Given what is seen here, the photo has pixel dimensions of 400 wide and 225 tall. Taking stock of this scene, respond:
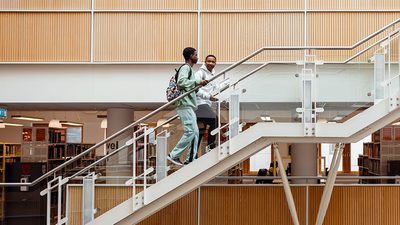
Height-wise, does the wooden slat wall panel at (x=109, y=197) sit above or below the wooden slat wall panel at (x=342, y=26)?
below

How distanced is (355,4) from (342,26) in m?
0.44

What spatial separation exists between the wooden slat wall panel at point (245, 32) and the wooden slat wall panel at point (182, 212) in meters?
2.44

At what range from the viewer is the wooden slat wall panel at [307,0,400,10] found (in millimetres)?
9812

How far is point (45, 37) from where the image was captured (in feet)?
32.2

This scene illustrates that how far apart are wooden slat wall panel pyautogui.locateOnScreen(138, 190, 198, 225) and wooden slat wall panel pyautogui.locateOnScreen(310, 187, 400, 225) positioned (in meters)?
1.82

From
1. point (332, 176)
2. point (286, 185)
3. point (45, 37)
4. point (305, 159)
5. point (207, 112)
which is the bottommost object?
point (286, 185)

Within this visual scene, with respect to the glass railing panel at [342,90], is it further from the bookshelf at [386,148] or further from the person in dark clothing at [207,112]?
the bookshelf at [386,148]

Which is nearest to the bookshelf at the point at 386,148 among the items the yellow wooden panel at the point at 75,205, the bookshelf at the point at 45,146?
the bookshelf at the point at 45,146

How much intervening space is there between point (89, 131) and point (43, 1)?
31.7 ft

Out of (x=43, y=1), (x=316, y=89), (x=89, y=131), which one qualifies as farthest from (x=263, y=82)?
(x=89, y=131)

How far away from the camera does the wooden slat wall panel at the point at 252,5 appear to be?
9906 millimetres

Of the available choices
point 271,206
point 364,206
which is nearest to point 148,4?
point 271,206

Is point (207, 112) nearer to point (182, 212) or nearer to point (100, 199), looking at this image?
point (100, 199)

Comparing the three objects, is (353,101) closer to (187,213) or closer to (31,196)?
(187,213)
